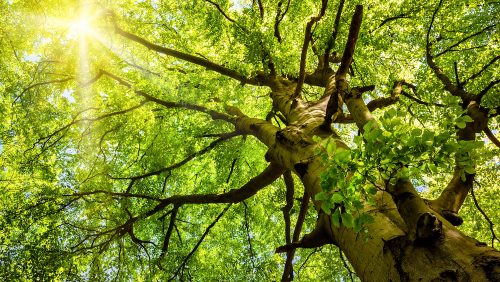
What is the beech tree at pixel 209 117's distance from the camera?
5.54 metres

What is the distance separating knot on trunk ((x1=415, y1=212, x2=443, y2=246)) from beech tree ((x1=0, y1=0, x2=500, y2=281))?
2.36 ft

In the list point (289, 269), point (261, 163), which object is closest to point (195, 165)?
point (261, 163)

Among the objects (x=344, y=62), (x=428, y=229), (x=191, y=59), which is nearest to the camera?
(x=428, y=229)

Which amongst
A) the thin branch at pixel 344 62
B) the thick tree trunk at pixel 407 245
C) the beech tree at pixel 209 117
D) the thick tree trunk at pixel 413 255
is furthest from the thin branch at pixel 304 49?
the thick tree trunk at pixel 413 255

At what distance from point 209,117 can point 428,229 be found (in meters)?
7.12

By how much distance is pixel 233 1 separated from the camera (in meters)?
10.2

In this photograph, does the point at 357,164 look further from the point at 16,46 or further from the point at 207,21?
the point at 16,46

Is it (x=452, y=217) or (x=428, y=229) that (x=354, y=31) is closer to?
(x=452, y=217)

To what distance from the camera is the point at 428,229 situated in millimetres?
1934

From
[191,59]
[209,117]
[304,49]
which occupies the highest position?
[209,117]

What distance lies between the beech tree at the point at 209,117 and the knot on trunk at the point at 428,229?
2.36 feet

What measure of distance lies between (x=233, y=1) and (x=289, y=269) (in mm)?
7546

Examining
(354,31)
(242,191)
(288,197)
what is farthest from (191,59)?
(354,31)

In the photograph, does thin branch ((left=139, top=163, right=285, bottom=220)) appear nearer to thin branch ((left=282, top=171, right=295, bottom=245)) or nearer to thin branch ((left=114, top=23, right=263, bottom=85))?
thin branch ((left=282, top=171, right=295, bottom=245))
